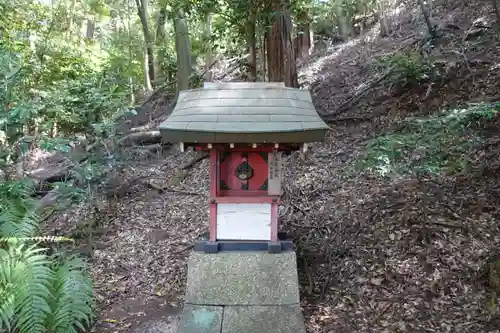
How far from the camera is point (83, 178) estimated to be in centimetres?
620

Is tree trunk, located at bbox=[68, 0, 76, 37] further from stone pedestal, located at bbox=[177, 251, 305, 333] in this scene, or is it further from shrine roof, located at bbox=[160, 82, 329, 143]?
stone pedestal, located at bbox=[177, 251, 305, 333]

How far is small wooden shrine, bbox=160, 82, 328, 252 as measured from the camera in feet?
12.7

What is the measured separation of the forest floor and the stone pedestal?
17.5 inches

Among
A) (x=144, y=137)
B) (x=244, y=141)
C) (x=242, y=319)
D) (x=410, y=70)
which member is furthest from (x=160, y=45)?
(x=242, y=319)

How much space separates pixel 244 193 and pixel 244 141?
0.94 metres

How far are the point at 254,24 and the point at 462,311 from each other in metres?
5.11

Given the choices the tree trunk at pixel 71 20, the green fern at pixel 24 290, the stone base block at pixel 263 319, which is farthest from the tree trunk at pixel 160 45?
the stone base block at pixel 263 319

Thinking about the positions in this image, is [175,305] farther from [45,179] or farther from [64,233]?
[45,179]

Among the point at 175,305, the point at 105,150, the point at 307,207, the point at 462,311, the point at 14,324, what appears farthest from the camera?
the point at 105,150

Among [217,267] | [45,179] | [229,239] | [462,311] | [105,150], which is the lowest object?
[462,311]

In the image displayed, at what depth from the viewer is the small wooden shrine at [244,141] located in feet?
12.7

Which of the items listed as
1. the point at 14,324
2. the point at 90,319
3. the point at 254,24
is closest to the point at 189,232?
the point at 90,319

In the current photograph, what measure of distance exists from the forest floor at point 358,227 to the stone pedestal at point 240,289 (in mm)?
444

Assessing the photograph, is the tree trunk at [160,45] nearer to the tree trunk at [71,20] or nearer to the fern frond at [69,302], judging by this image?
the tree trunk at [71,20]
